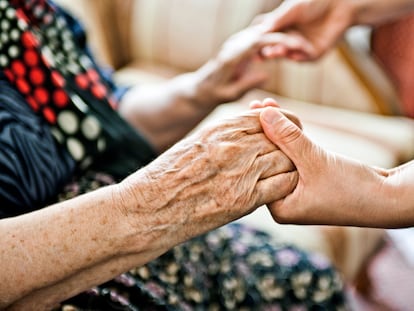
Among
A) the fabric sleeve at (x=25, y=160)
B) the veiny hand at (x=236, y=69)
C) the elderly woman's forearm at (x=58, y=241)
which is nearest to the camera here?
the elderly woman's forearm at (x=58, y=241)

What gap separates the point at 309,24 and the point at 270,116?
507 mm

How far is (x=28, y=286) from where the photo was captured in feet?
2.27

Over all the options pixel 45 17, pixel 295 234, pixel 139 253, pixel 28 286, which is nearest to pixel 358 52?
pixel 295 234

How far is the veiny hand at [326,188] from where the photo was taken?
0.72 m

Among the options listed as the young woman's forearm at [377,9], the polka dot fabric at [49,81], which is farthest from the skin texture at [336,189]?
the young woman's forearm at [377,9]

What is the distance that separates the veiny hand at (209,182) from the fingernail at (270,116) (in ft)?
0.10

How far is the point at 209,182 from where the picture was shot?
715 mm

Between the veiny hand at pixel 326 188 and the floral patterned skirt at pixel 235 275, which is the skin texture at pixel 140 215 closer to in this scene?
the veiny hand at pixel 326 188

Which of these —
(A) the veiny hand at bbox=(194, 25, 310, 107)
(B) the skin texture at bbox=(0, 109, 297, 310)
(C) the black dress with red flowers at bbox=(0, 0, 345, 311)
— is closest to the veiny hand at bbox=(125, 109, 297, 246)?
(B) the skin texture at bbox=(0, 109, 297, 310)

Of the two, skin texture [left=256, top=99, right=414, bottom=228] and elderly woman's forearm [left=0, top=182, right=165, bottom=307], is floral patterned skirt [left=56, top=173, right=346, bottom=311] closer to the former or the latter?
elderly woman's forearm [left=0, top=182, right=165, bottom=307]

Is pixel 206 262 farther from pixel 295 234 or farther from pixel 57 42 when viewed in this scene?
pixel 57 42

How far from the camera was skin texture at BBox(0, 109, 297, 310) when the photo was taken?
27.1 inches

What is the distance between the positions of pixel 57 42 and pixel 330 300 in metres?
0.74

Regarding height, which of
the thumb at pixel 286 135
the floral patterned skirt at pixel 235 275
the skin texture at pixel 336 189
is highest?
the thumb at pixel 286 135
